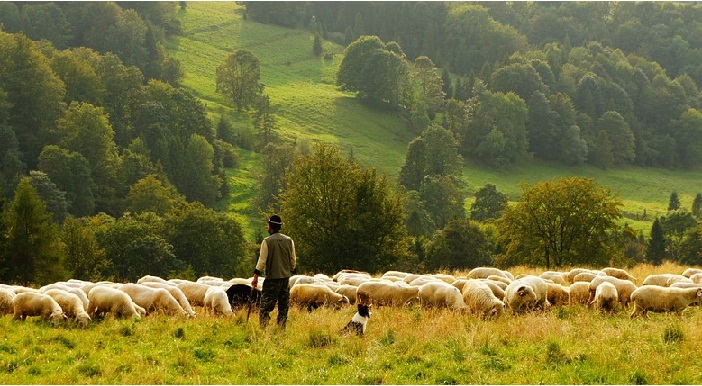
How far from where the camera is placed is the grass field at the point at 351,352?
42.0 ft

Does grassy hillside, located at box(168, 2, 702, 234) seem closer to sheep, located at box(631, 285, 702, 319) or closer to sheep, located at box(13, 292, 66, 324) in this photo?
sheep, located at box(13, 292, 66, 324)

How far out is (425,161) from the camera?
132 meters

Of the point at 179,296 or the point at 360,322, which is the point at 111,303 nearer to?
the point at 179,296

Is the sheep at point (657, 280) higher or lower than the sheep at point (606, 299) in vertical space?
lower

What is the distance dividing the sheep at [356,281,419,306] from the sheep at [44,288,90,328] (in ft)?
23.9

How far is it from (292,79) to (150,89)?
49.3m

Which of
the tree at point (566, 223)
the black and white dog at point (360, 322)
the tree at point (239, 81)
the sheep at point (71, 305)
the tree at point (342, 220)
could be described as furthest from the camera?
the tree at point (239, 81)

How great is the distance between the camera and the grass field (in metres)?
12.8

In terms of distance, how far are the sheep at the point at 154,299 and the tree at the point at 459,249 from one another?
195ft

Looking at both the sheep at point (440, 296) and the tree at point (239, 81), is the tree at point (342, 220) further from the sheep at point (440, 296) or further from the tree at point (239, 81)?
the tree at point (239, 81)

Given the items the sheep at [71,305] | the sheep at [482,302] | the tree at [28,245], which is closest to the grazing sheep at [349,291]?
the sheep at [482,302]

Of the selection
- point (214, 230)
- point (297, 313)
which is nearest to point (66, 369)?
point (297, 313)

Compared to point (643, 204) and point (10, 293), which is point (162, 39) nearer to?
point (643, 204)

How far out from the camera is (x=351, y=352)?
14461mm
